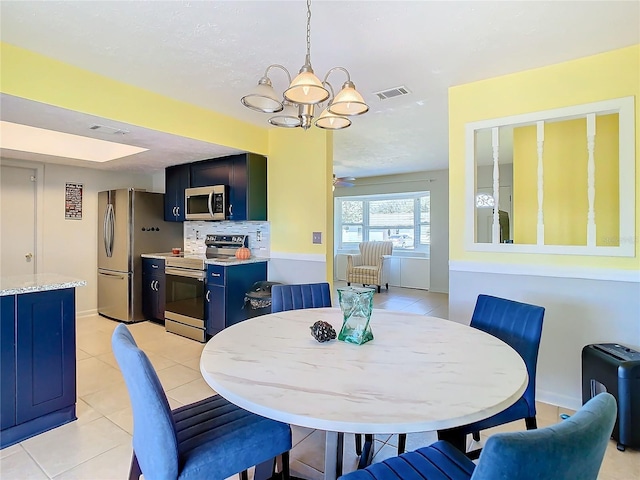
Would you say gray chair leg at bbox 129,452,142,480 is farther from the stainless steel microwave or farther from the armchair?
the armchair

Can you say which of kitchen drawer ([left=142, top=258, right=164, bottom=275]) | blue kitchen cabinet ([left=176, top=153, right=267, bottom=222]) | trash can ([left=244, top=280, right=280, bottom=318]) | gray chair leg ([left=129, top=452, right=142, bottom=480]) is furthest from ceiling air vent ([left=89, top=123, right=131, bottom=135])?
gray chair leg ([left=129, top=452, right=142, bottom=480])

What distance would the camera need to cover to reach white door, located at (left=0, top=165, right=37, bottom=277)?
412 cm

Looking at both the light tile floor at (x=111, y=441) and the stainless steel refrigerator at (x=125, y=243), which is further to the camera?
the stainless steel refrigerator at (x=125, y=243)

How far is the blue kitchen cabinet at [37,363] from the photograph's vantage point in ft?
6.61

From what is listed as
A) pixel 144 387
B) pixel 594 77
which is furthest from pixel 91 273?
pixel 594 77

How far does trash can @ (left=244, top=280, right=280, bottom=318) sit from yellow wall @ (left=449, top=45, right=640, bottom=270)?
1948 millimetres

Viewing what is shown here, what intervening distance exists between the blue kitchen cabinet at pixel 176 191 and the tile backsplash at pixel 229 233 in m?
0.39

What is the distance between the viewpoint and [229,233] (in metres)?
4.55

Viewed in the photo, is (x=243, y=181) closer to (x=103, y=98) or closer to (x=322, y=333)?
(x=103, y=98)

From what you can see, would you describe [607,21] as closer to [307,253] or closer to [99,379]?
[307,253]

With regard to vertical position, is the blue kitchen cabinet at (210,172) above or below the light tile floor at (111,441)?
above

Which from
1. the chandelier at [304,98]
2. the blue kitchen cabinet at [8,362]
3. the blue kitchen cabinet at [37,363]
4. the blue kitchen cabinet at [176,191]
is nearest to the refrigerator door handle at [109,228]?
the blue kitchen cabinet at [176,191]

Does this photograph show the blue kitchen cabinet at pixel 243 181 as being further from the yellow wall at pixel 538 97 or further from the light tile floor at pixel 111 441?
the yellow wall at pixel 538 97

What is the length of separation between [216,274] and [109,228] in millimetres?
2037
